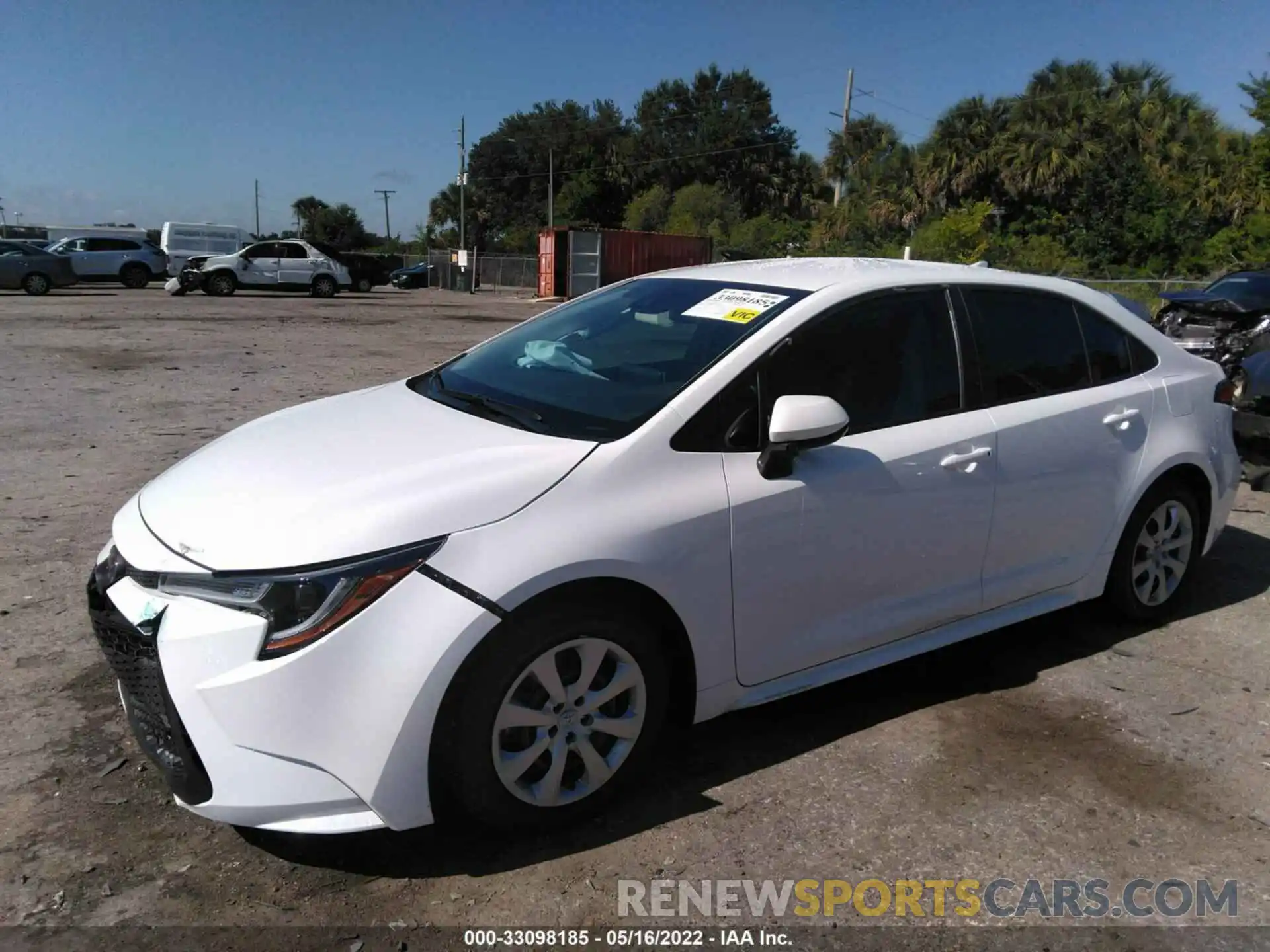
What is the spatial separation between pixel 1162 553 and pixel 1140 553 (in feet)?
0.62

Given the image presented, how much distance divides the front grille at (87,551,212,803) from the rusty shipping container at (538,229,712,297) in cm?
2923

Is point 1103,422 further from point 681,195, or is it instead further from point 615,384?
point 681,195

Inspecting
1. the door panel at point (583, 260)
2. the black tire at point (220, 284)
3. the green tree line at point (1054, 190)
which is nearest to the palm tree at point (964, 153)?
the green tree line at point (1054, 190)

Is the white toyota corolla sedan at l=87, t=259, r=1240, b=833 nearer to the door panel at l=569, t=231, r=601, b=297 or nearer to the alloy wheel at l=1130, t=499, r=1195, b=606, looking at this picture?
the alloy wheel at l=1130, t=499, r=1195, b=606

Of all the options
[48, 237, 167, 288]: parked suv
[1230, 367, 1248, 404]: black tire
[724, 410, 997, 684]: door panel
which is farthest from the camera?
[48, 237, 167, 288]: parked suv

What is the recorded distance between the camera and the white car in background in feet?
Result: 92.3

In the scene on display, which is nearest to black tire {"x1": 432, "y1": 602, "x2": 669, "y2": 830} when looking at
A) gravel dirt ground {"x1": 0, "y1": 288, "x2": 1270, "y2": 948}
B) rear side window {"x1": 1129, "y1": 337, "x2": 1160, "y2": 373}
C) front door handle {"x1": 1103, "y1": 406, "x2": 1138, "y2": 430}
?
gravel dirt ground {"x1": 0, "y1": 288, "x2": 1270, "y2": 948}

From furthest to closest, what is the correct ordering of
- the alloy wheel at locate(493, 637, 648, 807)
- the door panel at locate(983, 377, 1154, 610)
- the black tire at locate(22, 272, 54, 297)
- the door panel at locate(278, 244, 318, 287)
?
the door panel at locate(278, 244, 318, 287) < the black tire at locate(22, 272, 54, 297) < the door panel at locate(983, 377, 1154, 610) < the alloy wheel at locate(493, 637, 648, 807)

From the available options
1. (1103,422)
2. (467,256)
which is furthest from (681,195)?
(1103,422)

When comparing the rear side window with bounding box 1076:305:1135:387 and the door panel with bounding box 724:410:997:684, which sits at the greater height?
the rear side window with bounding box 1076:305:1135:387

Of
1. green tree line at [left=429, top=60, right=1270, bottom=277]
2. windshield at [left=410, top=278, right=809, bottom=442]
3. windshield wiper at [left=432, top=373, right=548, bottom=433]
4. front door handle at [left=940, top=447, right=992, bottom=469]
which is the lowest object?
front door handle at [left=940, top=447, right=992, bottom=469]

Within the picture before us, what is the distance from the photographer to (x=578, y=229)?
32.1m

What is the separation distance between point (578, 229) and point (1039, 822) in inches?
1204

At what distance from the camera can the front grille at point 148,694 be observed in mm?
2549
